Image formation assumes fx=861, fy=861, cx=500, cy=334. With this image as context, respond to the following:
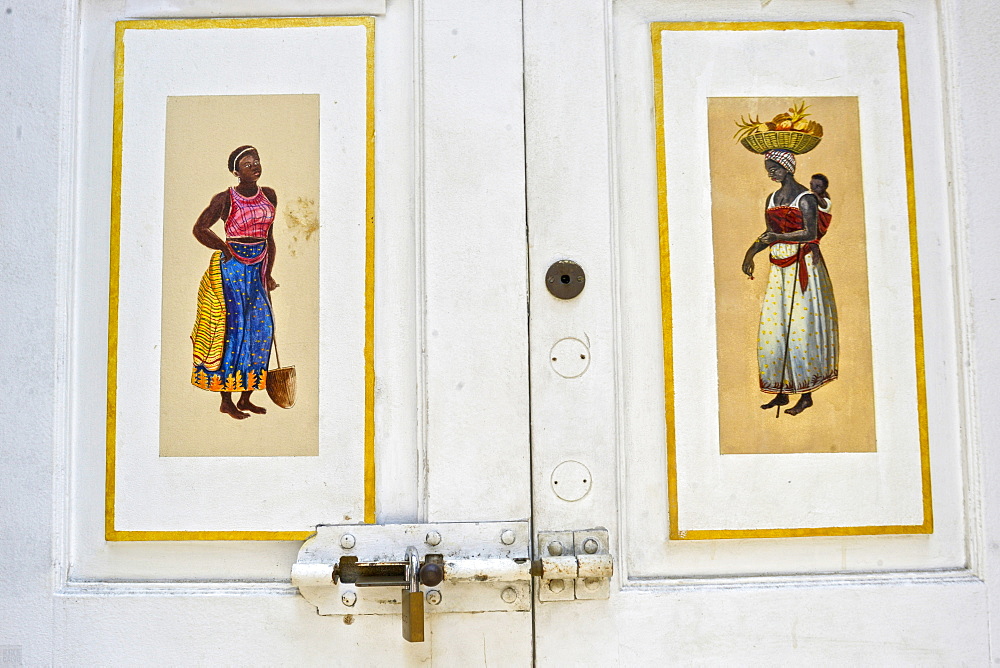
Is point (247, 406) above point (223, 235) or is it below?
below

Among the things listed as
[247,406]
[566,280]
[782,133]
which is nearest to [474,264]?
[566,280]

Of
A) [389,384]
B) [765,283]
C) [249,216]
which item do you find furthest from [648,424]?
[249,216]

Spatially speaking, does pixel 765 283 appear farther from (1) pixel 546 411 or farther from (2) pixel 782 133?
(1) pixel 546 411

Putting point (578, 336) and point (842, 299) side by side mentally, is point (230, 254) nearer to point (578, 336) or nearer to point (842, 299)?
point (578, 336)

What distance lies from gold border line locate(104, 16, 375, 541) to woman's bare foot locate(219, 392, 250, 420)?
0.14 metres

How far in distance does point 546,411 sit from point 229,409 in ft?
1.37

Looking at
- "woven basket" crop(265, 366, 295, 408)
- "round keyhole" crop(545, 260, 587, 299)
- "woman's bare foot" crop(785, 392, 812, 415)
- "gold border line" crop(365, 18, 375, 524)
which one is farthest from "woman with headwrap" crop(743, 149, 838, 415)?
"woven basket" crop(265, 366, 295, 408)

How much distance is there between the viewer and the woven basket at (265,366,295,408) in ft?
3.72

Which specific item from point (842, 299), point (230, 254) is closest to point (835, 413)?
point (842, 299)

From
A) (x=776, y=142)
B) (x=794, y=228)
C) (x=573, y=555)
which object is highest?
(x=776, y=142)

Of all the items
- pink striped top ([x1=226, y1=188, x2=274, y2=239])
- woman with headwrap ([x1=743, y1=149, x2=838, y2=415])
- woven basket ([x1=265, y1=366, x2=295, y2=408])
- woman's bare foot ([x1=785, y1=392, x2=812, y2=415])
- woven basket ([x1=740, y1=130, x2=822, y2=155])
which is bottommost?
woman's bare foot ([x1=785, y1=392, x2=812, y2=415])

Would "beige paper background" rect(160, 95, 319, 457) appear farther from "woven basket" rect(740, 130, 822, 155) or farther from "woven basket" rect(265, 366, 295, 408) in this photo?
"woven basket" rect(740, 130, 822, 155)

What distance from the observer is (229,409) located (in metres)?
1.13

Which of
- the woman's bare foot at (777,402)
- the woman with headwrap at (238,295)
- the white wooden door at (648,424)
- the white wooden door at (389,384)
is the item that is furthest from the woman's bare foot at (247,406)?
the woman's bare foot at (777,402)
